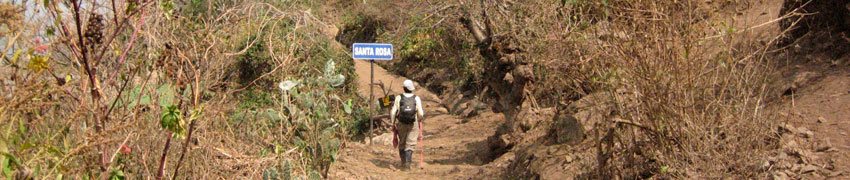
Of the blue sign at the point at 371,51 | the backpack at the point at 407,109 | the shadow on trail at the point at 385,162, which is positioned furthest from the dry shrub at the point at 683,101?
the blue sign at the point at 371,51

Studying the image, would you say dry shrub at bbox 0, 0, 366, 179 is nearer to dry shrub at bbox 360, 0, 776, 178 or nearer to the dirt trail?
the dirt trail

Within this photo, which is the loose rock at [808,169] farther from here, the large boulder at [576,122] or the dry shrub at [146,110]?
the dry shrub at [146,110]

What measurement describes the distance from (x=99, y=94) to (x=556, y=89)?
7.52 meters

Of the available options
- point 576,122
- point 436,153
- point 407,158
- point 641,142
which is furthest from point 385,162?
point 641,142

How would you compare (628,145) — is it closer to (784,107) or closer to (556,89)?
(784,107)

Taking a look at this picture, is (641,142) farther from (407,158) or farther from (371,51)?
(371,51)

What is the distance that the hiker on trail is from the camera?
10961 mm

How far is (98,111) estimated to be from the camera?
14.0 ft

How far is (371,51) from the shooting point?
40.7 ft

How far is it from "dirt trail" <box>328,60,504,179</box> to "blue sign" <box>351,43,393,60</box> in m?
1.40

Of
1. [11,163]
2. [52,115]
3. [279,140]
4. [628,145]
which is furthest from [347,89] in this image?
[11,163]

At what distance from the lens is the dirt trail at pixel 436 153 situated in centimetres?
1095

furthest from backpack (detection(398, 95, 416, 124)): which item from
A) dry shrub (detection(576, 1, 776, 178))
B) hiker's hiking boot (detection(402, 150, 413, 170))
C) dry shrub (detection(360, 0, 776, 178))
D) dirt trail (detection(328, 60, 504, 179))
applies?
dry shrub (detection(576, 1, 776, 178))

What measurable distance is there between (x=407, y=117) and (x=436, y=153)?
3067 millimetres
